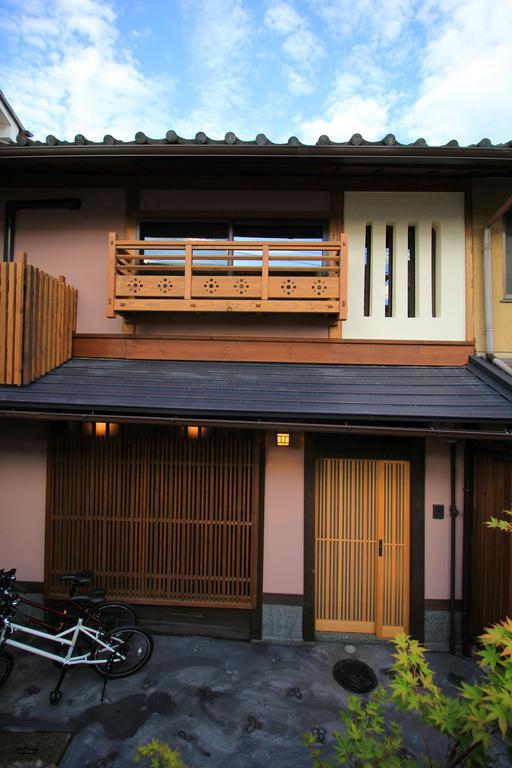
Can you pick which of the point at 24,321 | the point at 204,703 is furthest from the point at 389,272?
the point at 204,703

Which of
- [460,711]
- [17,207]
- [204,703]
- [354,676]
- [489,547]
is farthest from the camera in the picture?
[17,207]

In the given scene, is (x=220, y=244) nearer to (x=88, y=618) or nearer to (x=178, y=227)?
(x=178, y=227)

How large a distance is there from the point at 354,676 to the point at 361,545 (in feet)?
5.53

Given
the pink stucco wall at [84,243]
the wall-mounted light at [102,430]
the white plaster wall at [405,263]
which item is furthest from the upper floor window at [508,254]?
the wall-mounted light at [102,430]

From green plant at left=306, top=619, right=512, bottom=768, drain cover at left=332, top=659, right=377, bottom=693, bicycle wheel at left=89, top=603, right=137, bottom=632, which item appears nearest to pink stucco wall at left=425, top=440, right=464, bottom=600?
drain cover at left=332, top=659, right=377, bottom=693

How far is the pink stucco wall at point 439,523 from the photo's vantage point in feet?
17.8

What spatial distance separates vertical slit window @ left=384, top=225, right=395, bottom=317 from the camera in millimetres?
5930

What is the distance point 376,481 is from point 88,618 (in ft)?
15.1

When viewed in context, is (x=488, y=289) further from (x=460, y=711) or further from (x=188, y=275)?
(x=460, y=711)

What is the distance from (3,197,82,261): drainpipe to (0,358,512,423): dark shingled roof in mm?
2417

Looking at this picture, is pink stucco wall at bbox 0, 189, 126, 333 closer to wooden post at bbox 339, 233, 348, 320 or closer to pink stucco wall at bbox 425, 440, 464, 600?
wooden post at bbox 339, 233, 348, 320

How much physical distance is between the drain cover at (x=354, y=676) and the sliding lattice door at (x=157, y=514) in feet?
5.10

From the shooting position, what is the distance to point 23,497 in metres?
5.77

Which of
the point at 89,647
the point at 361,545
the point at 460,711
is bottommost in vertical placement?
the point at 89,647
